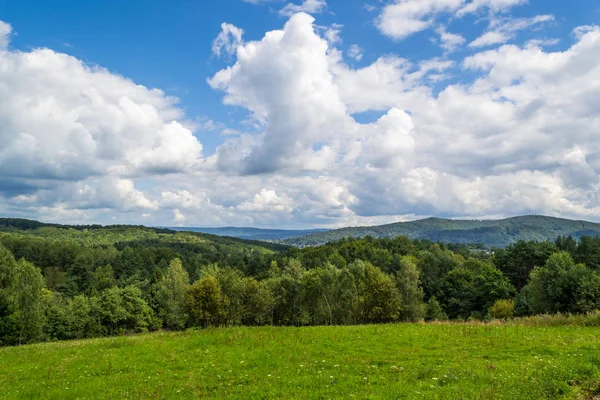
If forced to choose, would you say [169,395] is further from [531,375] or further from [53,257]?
[53,257]

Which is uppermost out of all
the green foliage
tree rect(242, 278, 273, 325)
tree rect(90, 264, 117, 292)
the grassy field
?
the grassy field

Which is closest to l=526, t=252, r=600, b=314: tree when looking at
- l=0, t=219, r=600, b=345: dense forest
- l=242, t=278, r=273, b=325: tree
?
l=0, t=219, r=600, b=345: dense forest

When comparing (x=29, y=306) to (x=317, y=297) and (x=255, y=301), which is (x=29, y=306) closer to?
(x=255, y=301)

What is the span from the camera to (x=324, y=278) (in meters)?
69.7

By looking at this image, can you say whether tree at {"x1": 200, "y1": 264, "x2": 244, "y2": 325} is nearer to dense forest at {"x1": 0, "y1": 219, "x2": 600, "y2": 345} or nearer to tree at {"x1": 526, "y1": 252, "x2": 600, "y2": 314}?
dense forest at {"x1": 0, "y1": 219, "x2": 600, "y2": 345}

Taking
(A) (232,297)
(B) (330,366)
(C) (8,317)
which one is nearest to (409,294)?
(A) (232,297)

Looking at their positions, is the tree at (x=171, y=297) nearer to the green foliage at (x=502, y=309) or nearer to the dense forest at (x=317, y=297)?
the dense forest at (x=317, y=297)

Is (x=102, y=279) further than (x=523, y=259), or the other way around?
(x=102, y=279)

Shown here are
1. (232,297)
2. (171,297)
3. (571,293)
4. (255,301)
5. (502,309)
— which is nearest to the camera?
(571,293)

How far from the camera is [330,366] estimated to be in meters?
16.7

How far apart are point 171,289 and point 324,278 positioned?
5115cm

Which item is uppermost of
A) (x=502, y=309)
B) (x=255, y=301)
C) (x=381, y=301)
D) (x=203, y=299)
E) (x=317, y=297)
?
(x=203, y=299)

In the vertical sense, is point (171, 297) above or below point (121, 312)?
below

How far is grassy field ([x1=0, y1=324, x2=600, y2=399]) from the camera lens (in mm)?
12625
